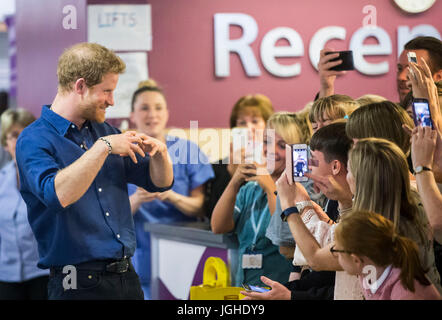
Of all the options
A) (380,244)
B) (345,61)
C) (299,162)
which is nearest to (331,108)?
(345,61)

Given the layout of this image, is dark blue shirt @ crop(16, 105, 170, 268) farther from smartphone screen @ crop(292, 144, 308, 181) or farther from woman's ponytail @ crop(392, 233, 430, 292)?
woman's ponytail @ crop(392, 233, 430, 292)

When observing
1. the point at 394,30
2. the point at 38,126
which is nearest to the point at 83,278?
the point at 38,126

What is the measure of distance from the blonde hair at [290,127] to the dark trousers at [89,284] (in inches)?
35.1

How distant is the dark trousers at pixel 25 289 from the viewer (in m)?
3.88

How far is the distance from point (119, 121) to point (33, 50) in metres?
0.77

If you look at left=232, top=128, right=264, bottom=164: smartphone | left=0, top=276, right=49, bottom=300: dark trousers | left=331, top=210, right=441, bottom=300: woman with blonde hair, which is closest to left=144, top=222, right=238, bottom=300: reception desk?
left=232, top=128, right=264, bottom=164: smartphone

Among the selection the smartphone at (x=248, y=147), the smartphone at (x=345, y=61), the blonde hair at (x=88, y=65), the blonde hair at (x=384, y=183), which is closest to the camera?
the blonde hair at (x=384, y=183)

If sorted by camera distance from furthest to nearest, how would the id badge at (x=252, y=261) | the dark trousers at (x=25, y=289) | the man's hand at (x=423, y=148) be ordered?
the dark trousers at (x=25, y=289)
the id badge at (x=252, y=261)
the man's hand at (x=423, y=148)

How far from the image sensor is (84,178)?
2316mm

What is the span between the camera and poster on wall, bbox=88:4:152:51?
3.06m

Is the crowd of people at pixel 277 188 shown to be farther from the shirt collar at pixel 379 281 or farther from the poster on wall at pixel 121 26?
the poster on wall at pixel 121 26

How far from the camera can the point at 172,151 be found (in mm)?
2914

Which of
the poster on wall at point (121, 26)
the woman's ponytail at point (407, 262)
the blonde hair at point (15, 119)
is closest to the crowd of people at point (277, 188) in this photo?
the woman's ponytail at point (407, 262)
